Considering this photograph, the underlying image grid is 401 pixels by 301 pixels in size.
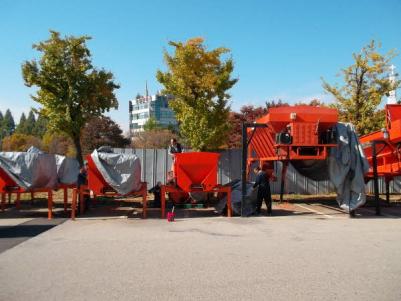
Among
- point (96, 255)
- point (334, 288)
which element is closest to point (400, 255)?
point (334, 288)

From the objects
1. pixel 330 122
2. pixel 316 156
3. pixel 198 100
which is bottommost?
pixel 316 156

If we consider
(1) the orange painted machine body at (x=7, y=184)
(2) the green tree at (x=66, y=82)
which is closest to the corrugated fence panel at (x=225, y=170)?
(2) the green tree at (x=66, y=82)

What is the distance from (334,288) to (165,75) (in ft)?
51.2

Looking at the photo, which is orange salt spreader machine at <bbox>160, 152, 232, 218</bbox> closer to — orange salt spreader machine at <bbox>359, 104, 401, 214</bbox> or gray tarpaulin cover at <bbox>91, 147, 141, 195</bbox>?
gray tarpaulin cover at <bbox>91, 147, 141, 195</bbox>

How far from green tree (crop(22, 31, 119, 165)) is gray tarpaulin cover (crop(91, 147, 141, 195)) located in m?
5.50

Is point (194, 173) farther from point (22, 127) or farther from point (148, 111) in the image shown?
point (148, 111)

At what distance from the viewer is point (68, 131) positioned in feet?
57.3

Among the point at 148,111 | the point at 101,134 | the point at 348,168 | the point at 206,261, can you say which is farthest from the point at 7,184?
the point at 148,111

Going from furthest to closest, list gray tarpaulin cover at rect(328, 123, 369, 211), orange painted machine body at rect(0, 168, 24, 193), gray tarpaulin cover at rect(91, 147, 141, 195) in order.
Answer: gray tarpaulin cover at rect(328, 123, 369, 211) → orange painted machine body at rect(0, 168, 24, 193) → gray tarpaulin cover at rect(91, 147, 141, 195)

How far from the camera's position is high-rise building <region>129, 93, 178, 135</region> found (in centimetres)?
13800

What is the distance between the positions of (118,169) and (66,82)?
21.8ft

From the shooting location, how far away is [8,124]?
14062cm

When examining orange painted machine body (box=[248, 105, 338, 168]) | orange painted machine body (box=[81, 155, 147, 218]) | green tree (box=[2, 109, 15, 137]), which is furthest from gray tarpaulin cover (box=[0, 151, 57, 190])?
green tree (box=[2, 109, 15, 137])

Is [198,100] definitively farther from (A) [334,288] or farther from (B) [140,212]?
(A) [334,288]
